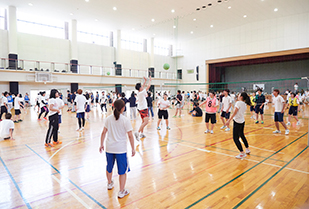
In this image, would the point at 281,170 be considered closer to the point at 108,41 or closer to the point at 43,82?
the point at 43,82

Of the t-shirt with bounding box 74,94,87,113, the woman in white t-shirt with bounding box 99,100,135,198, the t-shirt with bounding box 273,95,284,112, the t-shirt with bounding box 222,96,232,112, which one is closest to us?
the woman in white t-shirt with bounding box 99,100,135,198

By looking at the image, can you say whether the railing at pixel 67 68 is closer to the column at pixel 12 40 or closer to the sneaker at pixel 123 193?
the column at pixel 12 40

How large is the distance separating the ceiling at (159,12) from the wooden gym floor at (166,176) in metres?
16.5

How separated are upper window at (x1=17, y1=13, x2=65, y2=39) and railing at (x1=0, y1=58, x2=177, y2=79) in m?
3.88

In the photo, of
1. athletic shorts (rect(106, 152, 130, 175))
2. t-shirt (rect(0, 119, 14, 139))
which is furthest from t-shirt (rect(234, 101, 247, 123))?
t-shirt (rect(0, 119, 14, 139))

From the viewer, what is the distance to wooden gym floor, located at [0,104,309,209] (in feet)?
9.86

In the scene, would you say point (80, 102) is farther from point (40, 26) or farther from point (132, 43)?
point (132, 43)

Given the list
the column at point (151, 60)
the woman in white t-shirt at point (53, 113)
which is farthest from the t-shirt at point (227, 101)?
the column at point (151, 60)

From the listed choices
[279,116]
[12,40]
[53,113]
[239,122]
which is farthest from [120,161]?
[12,40]

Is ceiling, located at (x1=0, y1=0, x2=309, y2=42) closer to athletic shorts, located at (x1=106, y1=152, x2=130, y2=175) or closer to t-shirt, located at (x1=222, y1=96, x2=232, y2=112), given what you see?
t-shirt, located at (x1=222, y1=96, x2=232, y2=112)

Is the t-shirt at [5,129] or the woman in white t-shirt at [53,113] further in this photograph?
the t-shirt at [5,129]

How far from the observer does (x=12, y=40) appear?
1936cm

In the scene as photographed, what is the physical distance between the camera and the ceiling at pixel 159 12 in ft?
59.9

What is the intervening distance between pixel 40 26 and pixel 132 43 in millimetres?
12755
